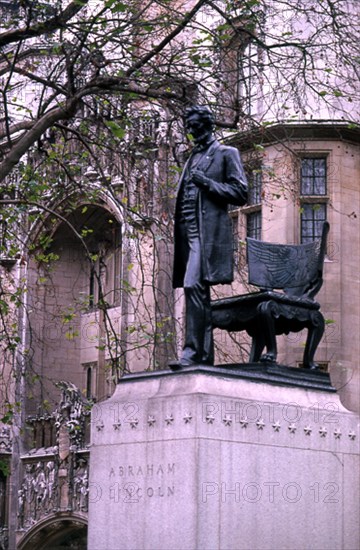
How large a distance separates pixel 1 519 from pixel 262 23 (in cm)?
1639

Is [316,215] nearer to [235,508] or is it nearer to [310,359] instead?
[310,359]

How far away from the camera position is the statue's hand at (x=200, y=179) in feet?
43.2

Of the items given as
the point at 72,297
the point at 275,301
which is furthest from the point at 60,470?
the point at 275,301

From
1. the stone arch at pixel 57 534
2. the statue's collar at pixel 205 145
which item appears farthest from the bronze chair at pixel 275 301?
the stone arch at pixel 57 534

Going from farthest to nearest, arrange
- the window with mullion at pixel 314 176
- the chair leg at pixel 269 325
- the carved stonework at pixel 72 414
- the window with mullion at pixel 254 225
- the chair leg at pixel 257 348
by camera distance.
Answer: the carved stonework at pixel 72 414
the window with mullion at pixel 254 225
the window with mullion at pixel 314 176
the chair leg at pixel 257 348
the chair leg at pixel 269 325

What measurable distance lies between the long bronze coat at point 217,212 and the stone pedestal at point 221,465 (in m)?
1.05

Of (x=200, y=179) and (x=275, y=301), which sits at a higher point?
(x=200, y=179)

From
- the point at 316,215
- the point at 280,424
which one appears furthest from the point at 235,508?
the point at 316,215

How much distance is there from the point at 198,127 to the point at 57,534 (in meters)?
19.0

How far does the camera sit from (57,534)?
101ft

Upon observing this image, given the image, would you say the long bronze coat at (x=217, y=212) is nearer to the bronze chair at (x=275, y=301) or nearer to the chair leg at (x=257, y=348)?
the bronze chair at (x=275, y=301)

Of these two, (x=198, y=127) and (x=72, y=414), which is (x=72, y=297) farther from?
(x=198, y=127)

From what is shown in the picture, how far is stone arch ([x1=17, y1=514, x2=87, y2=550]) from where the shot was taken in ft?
98.1

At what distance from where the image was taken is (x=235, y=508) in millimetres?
12367
